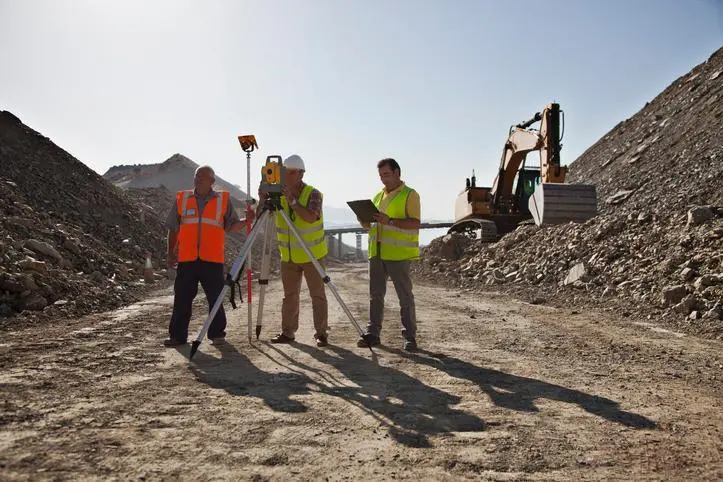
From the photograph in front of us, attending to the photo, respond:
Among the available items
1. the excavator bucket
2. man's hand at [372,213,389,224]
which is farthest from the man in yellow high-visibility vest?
the excavator bucket

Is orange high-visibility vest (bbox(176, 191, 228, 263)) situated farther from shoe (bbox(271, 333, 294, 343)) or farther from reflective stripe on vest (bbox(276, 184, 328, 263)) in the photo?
shoe (bbox(271, 333, 294, 343))

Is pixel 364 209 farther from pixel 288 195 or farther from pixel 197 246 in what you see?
pixel 197 246

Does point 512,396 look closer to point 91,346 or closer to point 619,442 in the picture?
point 619,442

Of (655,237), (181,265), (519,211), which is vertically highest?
(519,211)

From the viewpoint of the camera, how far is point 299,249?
597 cm

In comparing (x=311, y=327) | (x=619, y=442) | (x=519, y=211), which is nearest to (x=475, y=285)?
(x=519, y=211)

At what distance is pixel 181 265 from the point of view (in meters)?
5.98

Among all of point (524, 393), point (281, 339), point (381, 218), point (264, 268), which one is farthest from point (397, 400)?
point (264, 268)

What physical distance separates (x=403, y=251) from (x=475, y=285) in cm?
827

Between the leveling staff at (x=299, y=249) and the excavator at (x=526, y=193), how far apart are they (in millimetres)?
10022

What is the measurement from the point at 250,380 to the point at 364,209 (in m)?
2.11

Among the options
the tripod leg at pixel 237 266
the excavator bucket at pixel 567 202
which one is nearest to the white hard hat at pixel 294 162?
the tripod leg at pixel 237 266

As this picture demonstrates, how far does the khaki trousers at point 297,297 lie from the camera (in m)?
5.97

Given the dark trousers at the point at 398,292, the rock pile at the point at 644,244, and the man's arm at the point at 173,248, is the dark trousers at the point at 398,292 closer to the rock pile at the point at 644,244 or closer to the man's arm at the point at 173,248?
the man's arm at the point at 173,248
